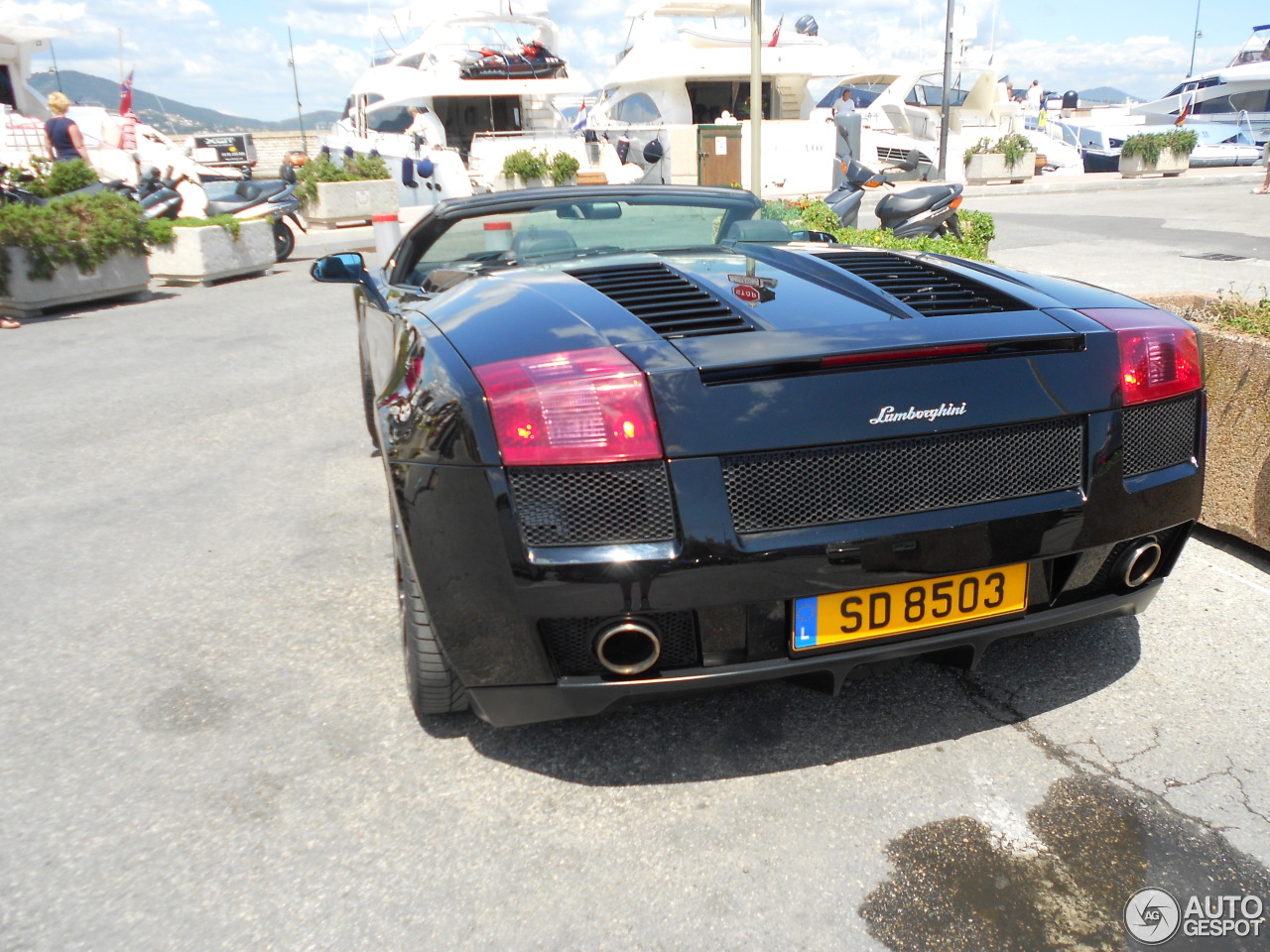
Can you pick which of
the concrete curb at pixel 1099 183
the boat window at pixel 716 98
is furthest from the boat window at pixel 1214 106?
the boat window at pixel 716 98

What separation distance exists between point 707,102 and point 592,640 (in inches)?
1155

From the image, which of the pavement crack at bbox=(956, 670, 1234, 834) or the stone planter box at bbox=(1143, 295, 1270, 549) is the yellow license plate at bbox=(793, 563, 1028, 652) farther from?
the stone planter box at bbox=(1143, 295, 1270, 549)

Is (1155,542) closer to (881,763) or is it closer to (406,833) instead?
(881,763)

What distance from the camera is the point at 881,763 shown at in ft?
7.96

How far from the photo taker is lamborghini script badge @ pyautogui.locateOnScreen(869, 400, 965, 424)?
6.76ft

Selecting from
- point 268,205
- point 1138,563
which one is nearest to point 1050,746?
point 1138,563

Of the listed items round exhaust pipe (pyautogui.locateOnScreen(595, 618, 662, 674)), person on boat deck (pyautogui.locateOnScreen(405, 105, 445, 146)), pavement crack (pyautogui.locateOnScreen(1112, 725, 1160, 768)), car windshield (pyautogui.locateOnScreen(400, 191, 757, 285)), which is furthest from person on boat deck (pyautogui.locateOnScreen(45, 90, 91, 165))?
pavement crack (pyautogui.locateOnScreen(1112, 725, 1160, 768))

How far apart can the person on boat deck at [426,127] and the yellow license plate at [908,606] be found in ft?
74.9

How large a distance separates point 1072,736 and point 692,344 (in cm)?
142

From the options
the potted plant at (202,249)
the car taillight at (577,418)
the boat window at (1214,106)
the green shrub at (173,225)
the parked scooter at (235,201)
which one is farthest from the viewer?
the boat window at (1214,106)

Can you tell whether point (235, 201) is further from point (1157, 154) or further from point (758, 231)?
point (1157, 154)

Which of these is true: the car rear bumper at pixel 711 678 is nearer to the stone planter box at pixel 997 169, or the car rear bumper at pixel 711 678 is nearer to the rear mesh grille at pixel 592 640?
the rear mesh grille at pixel 592 640

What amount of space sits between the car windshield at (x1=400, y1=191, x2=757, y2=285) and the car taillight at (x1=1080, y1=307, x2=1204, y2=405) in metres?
1.54

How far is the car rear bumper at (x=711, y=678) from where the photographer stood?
6.91 feet
